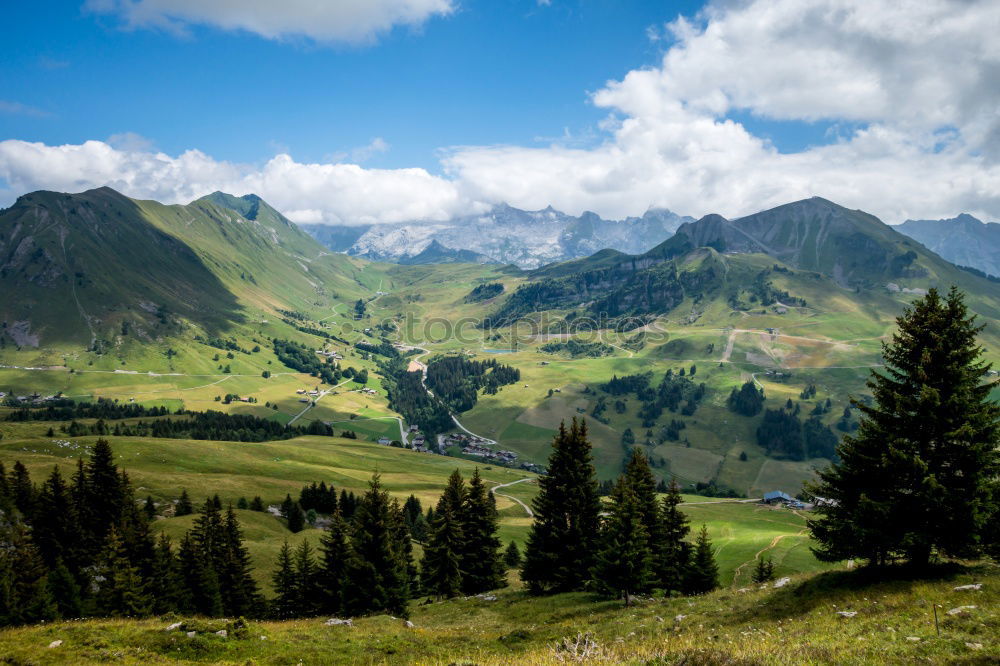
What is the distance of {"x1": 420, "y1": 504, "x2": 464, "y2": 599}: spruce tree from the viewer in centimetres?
5494

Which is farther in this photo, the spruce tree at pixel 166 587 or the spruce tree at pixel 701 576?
the spruce tree at pixel 701 576

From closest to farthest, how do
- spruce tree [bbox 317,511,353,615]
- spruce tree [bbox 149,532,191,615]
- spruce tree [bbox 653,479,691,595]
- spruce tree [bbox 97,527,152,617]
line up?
spruce tree [bbox 97,527,152,617] → spruce tree [bbox 653,479,691,595] → spruce tree [bbox 149,532,191,615] → spruce tree [bbox 317,511,353,615]

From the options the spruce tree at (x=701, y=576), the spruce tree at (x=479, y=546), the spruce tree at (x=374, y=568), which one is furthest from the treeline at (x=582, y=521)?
the spruce tree at (x=374, y=568)

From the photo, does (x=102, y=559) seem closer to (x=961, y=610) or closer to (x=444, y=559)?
(x=444, y=559)

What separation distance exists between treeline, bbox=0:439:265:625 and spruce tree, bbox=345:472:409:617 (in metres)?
20.5

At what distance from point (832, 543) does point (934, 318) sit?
14667 mm

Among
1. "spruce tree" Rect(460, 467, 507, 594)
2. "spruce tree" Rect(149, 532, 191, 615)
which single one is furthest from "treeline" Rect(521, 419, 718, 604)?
"spruce tree" Rect(149, 532, 191, 615)

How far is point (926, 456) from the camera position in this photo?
29.0 metres

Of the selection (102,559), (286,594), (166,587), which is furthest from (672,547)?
(102,559)

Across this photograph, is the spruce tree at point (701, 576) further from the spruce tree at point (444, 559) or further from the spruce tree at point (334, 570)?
the spruce tree at point (334, 570)

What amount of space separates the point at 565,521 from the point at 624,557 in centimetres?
1016

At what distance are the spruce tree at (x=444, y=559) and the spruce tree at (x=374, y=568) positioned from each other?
6.79 m

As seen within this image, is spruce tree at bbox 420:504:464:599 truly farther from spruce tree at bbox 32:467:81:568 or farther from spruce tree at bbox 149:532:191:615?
spruce tree at bbox 32:467:81:568

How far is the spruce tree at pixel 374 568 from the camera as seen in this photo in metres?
46.7
